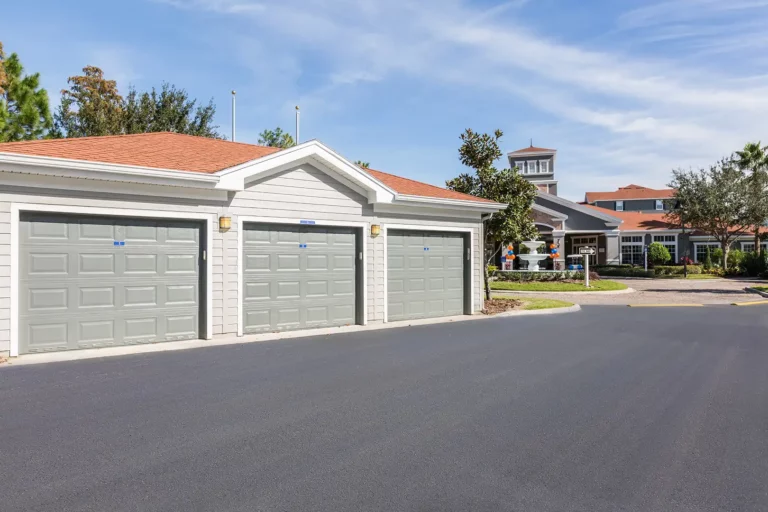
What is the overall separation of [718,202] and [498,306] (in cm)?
2944

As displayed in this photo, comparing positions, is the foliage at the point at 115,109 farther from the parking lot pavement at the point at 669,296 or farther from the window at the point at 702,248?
the window at the point at 702,248

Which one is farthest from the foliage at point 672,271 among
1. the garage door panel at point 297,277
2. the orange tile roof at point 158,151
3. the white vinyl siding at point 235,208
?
the garage door panel at point 297,277

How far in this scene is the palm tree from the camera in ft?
121

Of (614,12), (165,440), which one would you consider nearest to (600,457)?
(165,440)

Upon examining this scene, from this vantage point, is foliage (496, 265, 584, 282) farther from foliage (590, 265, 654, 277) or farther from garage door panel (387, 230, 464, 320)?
garage door panel (387, 230, 464, 320)

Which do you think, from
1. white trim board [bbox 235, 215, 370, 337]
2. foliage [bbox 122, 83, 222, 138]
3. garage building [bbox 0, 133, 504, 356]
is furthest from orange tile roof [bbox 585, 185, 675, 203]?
white trim board [bbox 235, 215, 370, 337]

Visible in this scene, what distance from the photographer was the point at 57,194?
870 centimetres

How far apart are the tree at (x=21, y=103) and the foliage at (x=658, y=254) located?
40115mm

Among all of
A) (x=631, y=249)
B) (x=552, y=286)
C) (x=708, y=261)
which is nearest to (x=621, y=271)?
(x=708, y=261)

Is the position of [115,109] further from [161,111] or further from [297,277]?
[297,277]

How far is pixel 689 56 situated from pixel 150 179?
556 inches

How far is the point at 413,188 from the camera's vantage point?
1463cm

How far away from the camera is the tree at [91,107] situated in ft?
90.2

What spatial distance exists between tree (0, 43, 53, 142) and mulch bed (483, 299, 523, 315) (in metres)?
22.1
